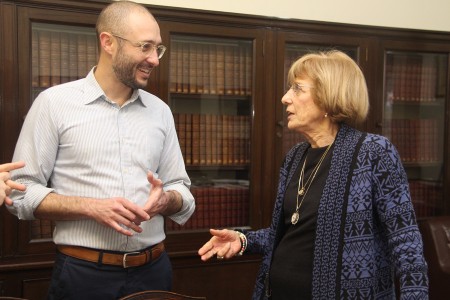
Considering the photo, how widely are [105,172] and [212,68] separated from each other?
1453 mm

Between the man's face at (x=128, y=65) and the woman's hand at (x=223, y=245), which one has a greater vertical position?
the man's face at (x=128, y=65)

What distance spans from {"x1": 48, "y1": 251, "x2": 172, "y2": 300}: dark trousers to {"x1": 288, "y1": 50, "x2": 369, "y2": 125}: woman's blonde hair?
0.95 m

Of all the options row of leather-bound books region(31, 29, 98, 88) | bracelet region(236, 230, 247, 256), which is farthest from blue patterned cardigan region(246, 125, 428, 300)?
row of leather-bound books region(31, 29, 98, 88)

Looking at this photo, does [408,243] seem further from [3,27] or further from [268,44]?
[3,27]

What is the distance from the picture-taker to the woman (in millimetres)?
1604

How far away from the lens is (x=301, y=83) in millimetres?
1882

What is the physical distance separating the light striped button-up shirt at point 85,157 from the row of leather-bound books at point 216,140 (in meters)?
1.10

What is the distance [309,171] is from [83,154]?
0.85m

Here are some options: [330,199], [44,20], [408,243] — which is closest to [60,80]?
[44,20]

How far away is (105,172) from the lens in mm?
1942

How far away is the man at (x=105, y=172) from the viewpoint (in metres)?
1.86

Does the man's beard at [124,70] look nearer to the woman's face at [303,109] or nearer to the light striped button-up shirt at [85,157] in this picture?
the light striped button-up shirt at [85,157]

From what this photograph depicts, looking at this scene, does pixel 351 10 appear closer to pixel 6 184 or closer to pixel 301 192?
pixel 301 192

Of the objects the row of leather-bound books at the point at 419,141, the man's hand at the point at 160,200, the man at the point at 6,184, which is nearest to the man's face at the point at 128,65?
the man's hand at the point at 160,200
